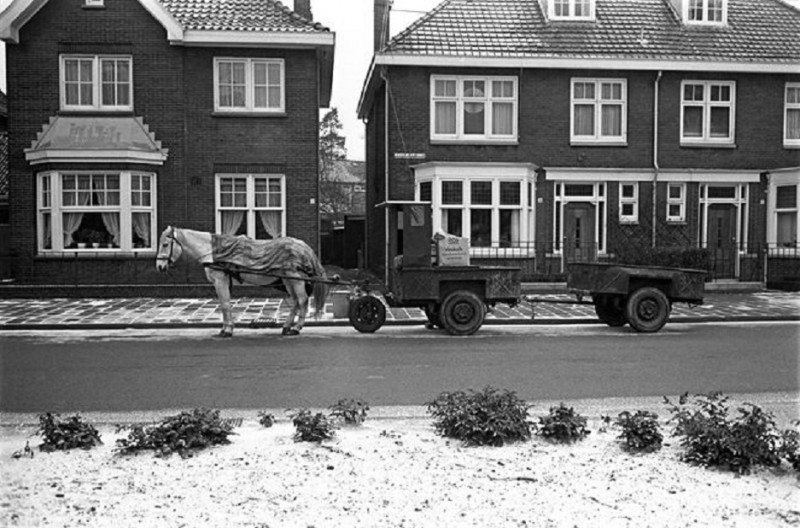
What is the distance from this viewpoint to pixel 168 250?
14.0 m

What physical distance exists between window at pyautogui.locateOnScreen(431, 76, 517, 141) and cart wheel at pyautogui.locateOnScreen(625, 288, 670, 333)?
1079cm

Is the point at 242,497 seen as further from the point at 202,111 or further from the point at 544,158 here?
the point at 544,158

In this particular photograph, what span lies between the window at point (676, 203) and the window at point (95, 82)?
1645 centimetres

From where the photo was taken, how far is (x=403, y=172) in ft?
79.4

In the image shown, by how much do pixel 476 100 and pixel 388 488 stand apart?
2057 cm

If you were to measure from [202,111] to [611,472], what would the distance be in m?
18.9

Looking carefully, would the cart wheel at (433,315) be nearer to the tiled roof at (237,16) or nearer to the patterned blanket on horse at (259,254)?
the patterned blanket on horse at (259,254)

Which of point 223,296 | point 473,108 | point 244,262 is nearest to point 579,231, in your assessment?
point 473,108

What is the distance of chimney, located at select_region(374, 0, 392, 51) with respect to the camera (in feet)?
87.4

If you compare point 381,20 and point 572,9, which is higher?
point 381,20

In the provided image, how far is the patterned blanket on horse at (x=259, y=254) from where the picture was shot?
46.7 feet

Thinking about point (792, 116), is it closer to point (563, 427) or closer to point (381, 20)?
point (381, 20)

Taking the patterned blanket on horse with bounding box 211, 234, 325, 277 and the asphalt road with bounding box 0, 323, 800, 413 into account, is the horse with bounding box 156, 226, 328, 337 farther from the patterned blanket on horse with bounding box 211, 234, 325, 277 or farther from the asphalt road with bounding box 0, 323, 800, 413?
the asphalt road with bounding box 0, 323, 800, 413

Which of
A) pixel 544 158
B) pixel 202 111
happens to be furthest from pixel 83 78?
pixel 544 158
